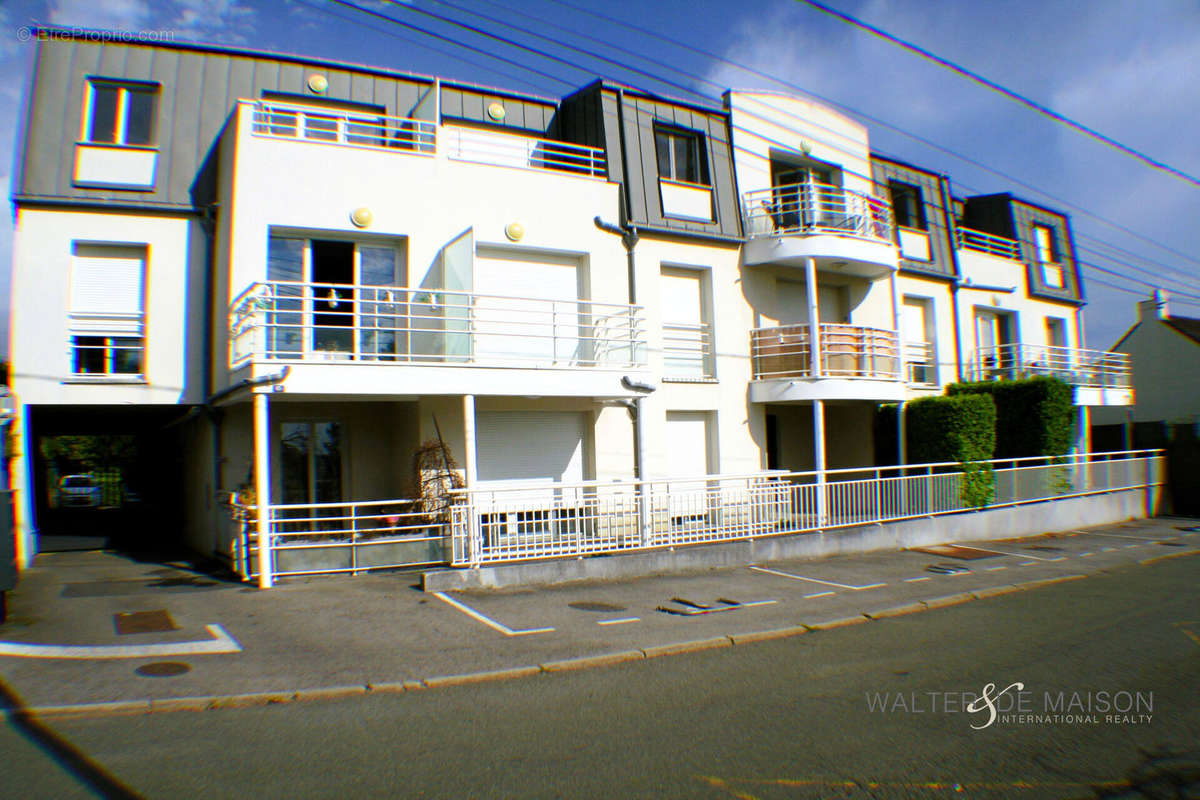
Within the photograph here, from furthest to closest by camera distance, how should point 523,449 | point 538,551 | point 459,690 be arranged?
point 523,449 → point 538,551 → point 459,690

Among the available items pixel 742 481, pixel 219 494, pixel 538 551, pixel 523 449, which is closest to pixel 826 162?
pixel 742 481

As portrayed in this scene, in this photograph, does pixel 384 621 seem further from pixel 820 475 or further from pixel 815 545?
pixel 820 475

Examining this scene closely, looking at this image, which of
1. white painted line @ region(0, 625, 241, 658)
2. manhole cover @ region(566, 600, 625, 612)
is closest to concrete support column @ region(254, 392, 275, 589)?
white painted line @ region(0, 625, 241, 658)

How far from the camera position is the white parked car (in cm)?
2541

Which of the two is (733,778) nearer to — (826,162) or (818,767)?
(818,767)

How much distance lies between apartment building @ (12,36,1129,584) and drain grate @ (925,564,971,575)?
3517mm

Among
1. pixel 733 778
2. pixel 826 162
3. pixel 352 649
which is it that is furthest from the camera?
pixel 826 162

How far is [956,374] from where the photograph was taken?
65.3 ft

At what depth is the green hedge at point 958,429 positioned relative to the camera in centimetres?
1573

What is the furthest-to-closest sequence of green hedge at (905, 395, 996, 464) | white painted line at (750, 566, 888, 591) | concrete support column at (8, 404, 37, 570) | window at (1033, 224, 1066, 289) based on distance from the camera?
1. window at (1033, 224, 1066, 289)
2. green hedge at (905, 395, 996, 464)
3. concrete support column at (8, 404, 37, 570)
4. white painted line at (750, 566, 888, 591)

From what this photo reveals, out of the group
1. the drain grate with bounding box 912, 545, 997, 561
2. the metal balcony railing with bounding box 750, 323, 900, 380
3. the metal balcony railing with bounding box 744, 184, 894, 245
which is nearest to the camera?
the drain grate with bounding box 912, 545, 997, 561

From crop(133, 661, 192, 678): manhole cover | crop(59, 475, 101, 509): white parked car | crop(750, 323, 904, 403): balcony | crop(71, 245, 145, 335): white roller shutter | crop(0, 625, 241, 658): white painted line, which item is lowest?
crop(133, 661, 192, 678): manhole cover

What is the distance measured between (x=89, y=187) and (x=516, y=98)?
7.90 m

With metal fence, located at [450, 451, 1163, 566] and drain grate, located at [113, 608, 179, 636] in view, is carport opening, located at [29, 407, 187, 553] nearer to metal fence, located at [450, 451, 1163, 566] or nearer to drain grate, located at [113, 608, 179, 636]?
drain grate, located at [113, 608, 179, 636]
